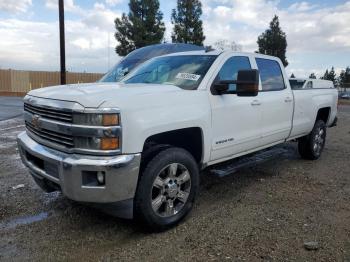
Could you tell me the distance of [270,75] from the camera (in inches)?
224

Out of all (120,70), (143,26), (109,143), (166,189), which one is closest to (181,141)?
(166,189)

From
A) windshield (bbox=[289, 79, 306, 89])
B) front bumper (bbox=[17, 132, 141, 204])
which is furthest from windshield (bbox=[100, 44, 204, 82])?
front bumper (bbox=[17, 132, 141, 204])

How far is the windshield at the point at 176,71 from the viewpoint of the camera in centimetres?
439

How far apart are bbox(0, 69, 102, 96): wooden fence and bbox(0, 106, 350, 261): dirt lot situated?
27998 millimetres

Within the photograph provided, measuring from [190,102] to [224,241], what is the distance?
142 cm

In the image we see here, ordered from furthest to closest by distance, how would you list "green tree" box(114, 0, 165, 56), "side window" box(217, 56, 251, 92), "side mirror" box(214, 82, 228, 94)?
"green tree" box(114, 0, 165, 56) → "side window" box(217, 56, 251, 92) → "side mirror" box(214, 82, 228, 94)

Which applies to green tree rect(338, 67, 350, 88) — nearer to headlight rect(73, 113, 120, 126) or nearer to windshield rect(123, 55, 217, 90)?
windshield rect(123, 55, 217, 90)

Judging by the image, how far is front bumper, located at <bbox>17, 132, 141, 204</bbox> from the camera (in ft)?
10.7

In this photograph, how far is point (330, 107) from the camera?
7.44 meters

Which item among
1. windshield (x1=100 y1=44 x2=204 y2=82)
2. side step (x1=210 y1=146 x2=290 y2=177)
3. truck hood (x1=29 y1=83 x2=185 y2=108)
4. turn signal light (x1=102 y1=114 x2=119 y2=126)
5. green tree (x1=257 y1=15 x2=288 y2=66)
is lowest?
side step (x1=210 y1=146 x2=290 y2=177)

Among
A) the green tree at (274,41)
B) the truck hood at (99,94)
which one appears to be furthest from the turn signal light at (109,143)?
the green tree at (274,41)

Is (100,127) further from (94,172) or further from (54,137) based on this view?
(54,137)

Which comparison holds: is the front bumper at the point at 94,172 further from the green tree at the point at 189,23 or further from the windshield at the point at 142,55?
the green tree at the point at 189,23

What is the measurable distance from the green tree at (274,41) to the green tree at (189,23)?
18.1 ft
